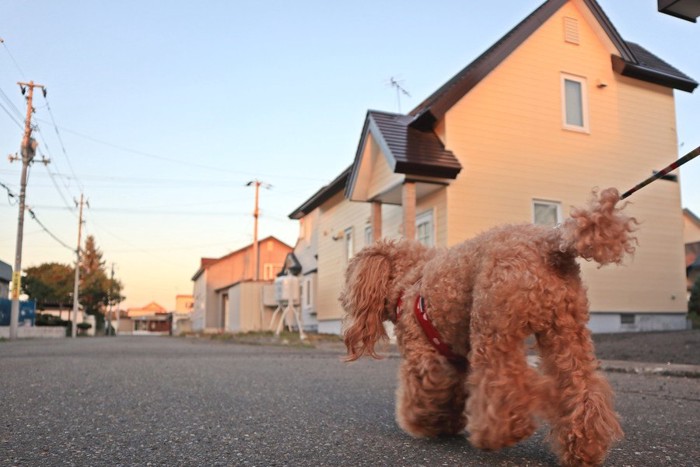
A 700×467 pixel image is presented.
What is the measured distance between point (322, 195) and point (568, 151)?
10279mm

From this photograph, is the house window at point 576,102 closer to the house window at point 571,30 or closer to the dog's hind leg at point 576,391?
the house window at point 571,30

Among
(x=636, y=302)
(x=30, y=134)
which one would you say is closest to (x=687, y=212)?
(x=636, y=302)

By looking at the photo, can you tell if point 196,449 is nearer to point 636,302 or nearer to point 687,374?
point 687,374

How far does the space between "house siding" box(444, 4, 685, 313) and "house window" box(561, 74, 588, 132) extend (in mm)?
175

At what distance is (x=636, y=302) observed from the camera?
15617 mm

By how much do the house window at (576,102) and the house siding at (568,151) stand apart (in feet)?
0.57

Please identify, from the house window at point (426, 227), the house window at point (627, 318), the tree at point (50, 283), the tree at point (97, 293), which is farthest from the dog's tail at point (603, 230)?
the tree at point (97, 293)

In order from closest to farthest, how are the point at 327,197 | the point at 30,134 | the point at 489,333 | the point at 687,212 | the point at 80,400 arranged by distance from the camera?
the point at 489,333 → the point at 80,400 → the point at 327,197 → the point at 30,134 → the point at 687,212

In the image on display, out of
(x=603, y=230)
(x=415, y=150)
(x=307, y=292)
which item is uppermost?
(x=415, y=150)

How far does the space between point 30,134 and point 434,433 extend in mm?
29922

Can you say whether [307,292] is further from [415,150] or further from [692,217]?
[692,217]

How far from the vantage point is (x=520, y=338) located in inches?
103

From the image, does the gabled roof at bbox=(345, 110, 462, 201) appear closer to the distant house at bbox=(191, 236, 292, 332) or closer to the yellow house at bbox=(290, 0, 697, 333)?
the yellow house at bbox=(290, 0, 697, 333)

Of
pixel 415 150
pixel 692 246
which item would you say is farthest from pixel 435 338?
pixel 692 246
